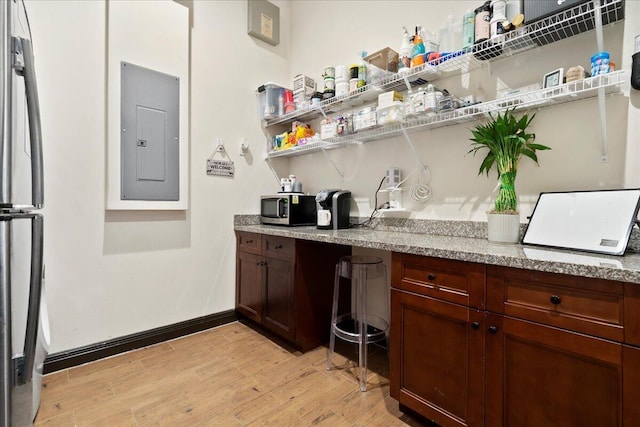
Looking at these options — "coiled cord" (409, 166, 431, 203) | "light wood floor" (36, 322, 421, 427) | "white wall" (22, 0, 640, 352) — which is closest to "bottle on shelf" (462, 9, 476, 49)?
"white wall" (22, 0, 640, 352)

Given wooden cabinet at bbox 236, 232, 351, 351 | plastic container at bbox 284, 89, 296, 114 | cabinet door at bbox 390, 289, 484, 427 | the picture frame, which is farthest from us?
plastic container at bbox 284, 89, 296, 114

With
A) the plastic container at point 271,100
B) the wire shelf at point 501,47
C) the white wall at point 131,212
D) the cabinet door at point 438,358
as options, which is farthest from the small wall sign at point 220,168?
the cabinet door at point 438,358

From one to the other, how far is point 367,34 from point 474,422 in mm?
2580

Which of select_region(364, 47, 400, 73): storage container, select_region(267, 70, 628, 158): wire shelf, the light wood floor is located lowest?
the light wood floor

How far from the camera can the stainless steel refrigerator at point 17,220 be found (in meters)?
0.85

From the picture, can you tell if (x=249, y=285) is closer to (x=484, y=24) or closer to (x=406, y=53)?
(x=406, y=53)

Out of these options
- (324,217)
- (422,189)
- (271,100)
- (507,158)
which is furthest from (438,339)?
(271,100)

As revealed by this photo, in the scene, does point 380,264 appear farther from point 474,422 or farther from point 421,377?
point 474,422

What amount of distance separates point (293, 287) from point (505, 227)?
52.3 inches

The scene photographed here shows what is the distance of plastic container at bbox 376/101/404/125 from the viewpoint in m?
1.81

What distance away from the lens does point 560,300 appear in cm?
99

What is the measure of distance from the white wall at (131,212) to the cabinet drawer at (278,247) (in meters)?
0.53

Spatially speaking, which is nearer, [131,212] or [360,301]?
[360,301]

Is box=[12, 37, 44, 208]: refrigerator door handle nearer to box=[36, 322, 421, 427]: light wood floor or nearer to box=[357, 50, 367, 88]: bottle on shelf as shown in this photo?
box=[36, 322, 421, 427]: light wood floor
